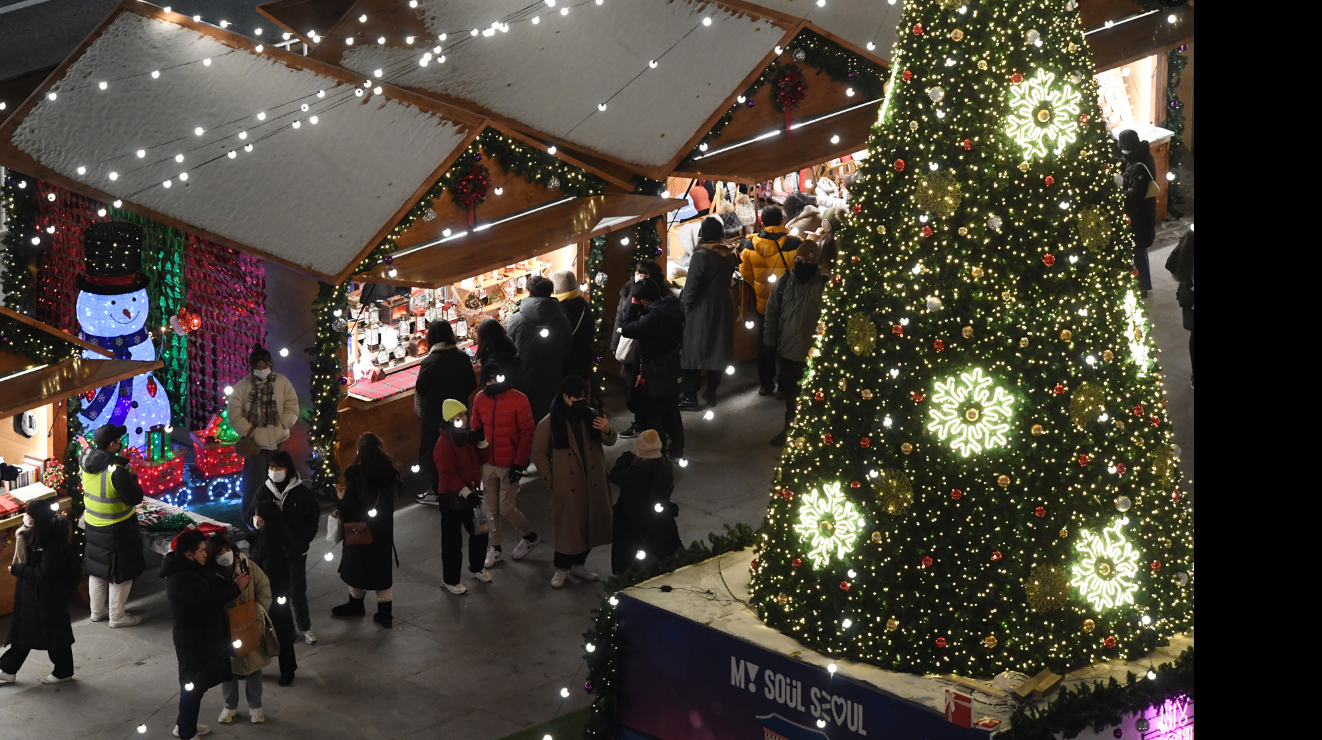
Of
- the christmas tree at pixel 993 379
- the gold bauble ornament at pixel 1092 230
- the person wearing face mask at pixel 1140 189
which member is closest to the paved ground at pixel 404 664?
the christmas tree at pixel 993 379

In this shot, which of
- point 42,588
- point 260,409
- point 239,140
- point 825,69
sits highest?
point 825,69

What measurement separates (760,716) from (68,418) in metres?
5.45

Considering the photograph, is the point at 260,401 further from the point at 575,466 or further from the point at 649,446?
the point at 649,446

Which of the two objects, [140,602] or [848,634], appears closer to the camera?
[848,634]

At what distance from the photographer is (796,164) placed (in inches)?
509

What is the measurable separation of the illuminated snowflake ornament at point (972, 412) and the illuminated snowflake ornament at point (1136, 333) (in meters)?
0.63

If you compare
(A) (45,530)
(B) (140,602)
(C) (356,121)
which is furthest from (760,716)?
(C) (356,121)

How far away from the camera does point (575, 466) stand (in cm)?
969

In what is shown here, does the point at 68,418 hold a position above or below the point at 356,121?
below

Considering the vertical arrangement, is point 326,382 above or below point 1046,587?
above

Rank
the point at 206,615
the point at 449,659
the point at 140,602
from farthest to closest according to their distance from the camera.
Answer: the point at 140,602 < the point at 449,659 < the point at 206,615

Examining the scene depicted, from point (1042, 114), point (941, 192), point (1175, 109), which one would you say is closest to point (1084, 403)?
point (941, 192)

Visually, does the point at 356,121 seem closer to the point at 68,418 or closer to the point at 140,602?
the point at 68,418

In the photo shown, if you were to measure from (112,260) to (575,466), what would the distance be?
13.5 feet
